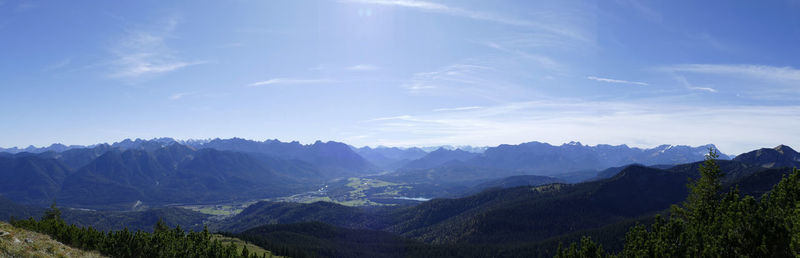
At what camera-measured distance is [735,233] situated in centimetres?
3894

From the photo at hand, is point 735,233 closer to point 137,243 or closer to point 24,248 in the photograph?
point 24,248

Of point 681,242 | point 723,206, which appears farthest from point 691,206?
point 681,242

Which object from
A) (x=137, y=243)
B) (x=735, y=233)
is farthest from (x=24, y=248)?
(x=735, y=233)

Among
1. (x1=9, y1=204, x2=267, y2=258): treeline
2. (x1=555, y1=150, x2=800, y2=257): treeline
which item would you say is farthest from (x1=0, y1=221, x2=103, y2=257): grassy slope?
(x1=555, y1=150, x2=800, y2=257): treeline

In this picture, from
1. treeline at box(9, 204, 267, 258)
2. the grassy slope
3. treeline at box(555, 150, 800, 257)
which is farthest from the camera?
treeline at box(9, 204, 267, 258)

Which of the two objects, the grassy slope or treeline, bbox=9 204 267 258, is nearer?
the grassy slope

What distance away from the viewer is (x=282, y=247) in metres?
193

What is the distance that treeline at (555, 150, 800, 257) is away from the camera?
119 feet

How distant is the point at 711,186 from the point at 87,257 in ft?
305

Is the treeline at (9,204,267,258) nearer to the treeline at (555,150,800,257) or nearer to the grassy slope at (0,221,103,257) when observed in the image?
the grassy slope at (0,221,103,257)

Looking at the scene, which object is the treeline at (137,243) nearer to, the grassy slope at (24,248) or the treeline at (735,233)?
the grassy slope at (24,248)

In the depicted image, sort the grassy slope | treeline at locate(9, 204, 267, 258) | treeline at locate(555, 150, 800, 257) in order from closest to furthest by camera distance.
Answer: treeline at locate(555, 150, 800, 257), the grassy slope, treeline at locate(9, 204, 267, 258)

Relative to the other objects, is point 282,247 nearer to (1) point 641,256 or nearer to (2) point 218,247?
(2) point 218,247

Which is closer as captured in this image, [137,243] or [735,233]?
[735,233]
